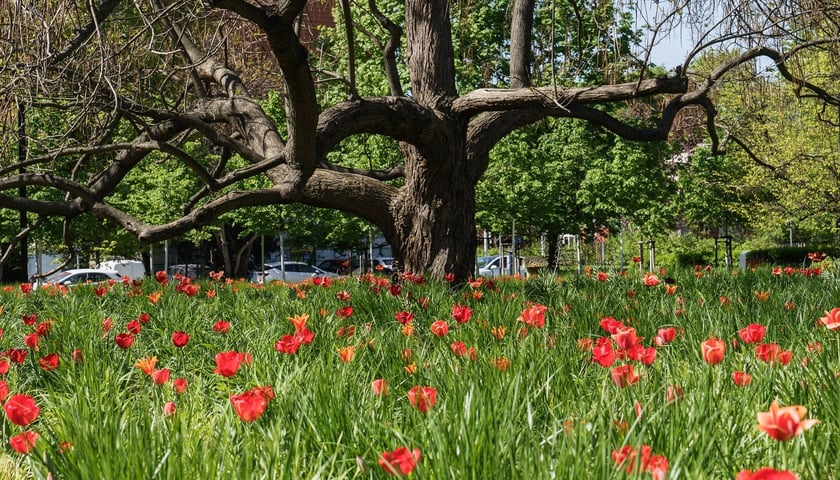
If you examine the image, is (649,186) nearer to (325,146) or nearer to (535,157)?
(535,157)

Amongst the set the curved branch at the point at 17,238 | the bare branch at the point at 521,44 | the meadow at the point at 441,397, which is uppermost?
the bare branch at the point at 521,44

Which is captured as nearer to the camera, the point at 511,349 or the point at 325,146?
the point at 511,349

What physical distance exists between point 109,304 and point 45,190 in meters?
13.9

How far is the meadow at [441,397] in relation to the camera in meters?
1.95

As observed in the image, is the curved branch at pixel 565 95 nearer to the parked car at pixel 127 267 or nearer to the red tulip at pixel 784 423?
the red tulip at pixel 784 423

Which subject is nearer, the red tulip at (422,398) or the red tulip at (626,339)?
the red tulip at (422,398)

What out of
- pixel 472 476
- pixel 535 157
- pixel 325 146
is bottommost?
pixel 472 476

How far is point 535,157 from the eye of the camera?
79.4 feet

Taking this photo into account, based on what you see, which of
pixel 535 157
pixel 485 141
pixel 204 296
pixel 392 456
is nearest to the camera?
pixel 392 456

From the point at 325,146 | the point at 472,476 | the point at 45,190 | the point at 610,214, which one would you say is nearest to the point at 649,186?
the point at 610,214

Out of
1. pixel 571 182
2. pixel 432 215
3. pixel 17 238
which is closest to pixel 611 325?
pixel 432 215

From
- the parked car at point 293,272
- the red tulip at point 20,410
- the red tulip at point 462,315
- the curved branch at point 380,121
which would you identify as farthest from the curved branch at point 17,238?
the parked car at point 293,272

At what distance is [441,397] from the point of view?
2760mm

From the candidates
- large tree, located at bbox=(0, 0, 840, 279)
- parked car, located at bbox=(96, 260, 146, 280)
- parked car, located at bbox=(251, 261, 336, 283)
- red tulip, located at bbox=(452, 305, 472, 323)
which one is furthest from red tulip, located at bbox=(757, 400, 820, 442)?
parked car, located at bbox=(96, 260, 146, 280)
